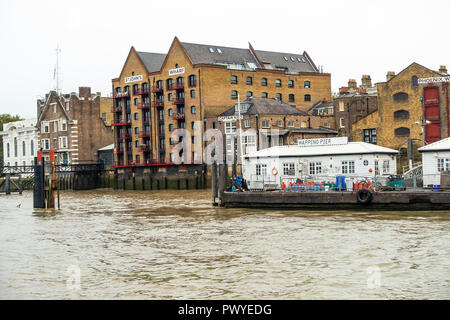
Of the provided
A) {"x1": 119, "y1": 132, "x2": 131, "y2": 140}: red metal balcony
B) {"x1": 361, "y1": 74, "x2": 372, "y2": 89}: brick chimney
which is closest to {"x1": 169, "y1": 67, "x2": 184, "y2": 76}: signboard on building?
{"x1": 119, "y1": 132, "x2": 131, "y2": 140}: red metal balcony

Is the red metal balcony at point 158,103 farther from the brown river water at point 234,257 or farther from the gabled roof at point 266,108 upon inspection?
the brown river water at point 234,257

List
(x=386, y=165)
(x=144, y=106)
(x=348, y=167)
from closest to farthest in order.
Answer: (x=348, y=167)
(x=386, y=165)
(x=144, y=106)

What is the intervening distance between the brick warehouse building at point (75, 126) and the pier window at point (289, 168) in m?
62.6

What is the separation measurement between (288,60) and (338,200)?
6366cm

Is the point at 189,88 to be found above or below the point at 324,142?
above

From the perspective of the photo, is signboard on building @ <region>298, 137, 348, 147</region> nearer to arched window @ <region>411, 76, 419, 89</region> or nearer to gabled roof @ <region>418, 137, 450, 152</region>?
gabled roof @ <region>418, 137, 450, 152</region>

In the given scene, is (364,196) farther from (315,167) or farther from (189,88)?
(189,88)

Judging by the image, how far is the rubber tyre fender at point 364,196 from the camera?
38031mm

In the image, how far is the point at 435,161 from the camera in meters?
41.4

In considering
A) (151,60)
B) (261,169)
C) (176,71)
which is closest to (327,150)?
(261,169)

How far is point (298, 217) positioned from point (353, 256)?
14098mm

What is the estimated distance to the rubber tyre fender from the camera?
38031mm

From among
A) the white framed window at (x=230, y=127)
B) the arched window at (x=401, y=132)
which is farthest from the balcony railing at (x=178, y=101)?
the arched window at (x=401, y=132)

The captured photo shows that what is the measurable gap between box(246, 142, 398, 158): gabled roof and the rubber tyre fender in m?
7.44
